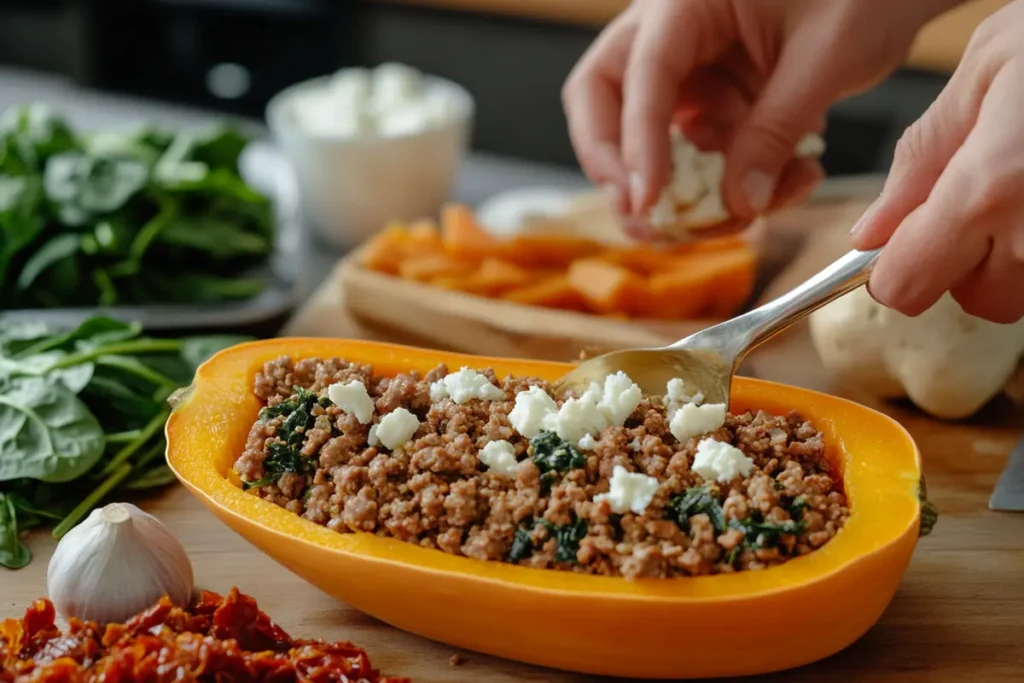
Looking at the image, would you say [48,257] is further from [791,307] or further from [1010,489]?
[1010,489]

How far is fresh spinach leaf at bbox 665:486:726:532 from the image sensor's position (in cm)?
148

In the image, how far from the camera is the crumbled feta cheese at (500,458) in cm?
157

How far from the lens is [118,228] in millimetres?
2809

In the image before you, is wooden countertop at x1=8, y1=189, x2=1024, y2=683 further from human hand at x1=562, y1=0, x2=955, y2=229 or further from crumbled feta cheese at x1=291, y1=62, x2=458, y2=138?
crumbled feta cheese at x1=291, y1=62, x2=458, y2=138

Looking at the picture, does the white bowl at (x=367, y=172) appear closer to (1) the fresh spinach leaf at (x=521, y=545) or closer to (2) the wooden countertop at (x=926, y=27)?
(2) the wooden countertop at (x=926, y=27)

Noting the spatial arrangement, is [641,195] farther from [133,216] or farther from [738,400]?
[133,216]

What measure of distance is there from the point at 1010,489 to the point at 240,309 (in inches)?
65.7

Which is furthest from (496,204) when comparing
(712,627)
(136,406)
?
(712,627)

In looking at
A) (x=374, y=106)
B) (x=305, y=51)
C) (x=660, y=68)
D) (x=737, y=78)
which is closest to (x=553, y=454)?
(x=660, y=68)

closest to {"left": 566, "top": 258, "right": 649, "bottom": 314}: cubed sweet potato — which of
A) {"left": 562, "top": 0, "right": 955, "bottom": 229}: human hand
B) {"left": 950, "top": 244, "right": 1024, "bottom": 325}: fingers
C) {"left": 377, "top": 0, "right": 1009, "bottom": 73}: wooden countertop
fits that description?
{"left": 562, "top": 0, "right": 955, "bottom": 229}: human hand

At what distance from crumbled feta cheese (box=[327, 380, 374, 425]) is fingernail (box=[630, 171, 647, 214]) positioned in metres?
0.95

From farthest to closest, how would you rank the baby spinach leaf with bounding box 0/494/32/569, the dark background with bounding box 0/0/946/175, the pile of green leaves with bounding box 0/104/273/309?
the dark background with bounding box 0/0/946/175
the pile of green leaves with bounding box 0/104/273/309
the baby spinach leaf with bounding box 0/494/32/569

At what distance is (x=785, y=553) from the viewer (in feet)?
4.80

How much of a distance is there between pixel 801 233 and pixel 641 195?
73 centimetres
